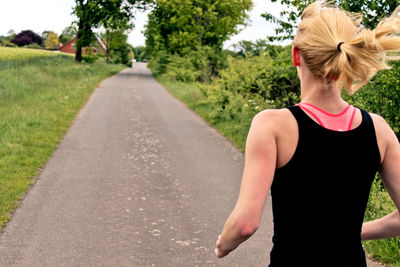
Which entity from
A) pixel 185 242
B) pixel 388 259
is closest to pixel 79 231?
pixel 185 242

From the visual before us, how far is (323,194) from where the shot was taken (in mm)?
1473

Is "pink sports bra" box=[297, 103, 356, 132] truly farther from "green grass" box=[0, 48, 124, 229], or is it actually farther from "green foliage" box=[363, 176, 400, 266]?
"green grass" box=[0, 48, 124, 229]

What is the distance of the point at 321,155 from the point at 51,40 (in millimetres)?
160348

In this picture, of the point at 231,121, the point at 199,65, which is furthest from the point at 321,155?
the point at 199,65

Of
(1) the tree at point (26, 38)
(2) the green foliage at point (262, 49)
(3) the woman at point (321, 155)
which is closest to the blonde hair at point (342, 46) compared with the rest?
(3) the woman at point (321, 155)

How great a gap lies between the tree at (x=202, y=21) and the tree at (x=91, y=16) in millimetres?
6323

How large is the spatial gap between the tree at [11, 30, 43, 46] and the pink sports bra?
110m

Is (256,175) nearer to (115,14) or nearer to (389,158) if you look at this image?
(389,158)

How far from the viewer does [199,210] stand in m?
6.15

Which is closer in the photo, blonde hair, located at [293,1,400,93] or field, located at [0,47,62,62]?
blonde hair, located at [293,1,400,93]

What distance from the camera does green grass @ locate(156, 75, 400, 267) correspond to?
15.2 feet

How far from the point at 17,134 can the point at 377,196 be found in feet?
26.1

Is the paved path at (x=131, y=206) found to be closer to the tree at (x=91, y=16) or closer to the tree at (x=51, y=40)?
the tree at (x=91, y=16)

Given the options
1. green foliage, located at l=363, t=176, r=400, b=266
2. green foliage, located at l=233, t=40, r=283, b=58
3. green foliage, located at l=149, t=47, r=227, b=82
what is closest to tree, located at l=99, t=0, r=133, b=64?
green foliage, located at l=149, t=47, r=227, b=82
